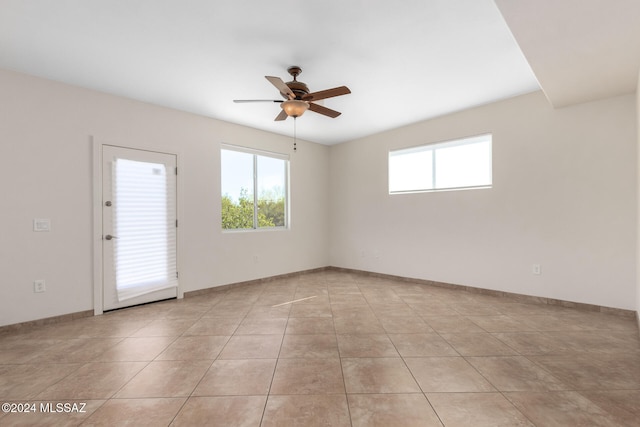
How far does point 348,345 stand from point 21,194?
3747 millimetres

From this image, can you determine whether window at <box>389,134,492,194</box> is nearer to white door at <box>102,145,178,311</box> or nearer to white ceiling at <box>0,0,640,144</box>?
white ceiling at <box>0,0,640,144</box>

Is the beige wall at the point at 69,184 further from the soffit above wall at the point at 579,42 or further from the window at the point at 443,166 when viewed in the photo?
the soffit above wall at the point at 579,42

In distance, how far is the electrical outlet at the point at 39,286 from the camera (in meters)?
3.28

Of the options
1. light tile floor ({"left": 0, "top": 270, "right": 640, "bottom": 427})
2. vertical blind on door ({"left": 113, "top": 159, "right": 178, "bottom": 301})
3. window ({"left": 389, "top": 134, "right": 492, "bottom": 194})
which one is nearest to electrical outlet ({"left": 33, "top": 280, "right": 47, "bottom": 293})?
light tile floor ({"left": 0, "top": 270, "right": 640, "bottom": 427})

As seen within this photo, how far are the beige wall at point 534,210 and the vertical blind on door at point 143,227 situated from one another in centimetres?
366

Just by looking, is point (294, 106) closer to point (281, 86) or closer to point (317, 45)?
point (281, 86)

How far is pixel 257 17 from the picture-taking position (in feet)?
7.76

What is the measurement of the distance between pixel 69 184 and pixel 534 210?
5.80 meters

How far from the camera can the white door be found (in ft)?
12.4

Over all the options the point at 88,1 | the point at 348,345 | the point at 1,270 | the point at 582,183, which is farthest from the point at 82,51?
the point at 582,183

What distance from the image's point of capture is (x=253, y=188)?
5.48 m

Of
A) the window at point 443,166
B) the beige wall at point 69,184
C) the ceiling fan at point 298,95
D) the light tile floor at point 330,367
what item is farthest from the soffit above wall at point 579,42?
the beige wall at point 69,184

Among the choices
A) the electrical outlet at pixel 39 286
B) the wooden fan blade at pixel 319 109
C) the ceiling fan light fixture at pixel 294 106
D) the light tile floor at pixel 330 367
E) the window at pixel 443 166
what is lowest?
the light tile floor at pixel 330 367

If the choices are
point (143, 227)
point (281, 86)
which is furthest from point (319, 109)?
point (143, 227)
